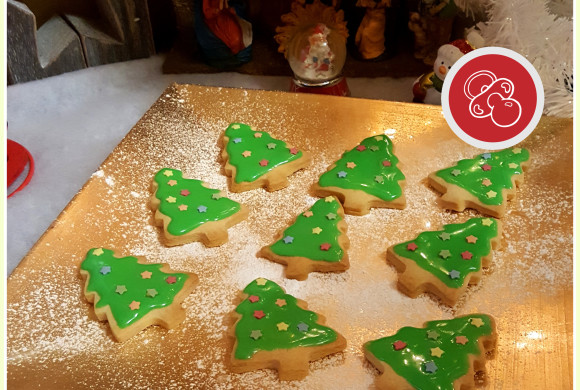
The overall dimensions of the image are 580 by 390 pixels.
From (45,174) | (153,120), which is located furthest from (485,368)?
(45,174)

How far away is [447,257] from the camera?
105 centimetres

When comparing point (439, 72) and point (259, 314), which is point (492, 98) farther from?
point (259, 314)

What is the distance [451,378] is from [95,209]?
2.21 ft

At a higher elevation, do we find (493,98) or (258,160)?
(493,98)

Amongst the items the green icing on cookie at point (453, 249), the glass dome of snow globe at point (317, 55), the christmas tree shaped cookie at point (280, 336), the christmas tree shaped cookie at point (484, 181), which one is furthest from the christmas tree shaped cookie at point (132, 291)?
the glass dome of snow globe at point (317, 55)

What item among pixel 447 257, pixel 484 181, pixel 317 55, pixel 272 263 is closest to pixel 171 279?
pixel 272 263

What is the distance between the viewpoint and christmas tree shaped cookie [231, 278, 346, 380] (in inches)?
35.9

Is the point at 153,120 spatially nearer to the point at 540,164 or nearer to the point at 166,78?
the point at 166,78

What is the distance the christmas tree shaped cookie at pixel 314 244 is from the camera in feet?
3.46

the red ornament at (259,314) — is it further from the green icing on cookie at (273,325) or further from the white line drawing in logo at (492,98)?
the white line drawing in logo at (492,98)

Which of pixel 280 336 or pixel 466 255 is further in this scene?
pixel 466 255

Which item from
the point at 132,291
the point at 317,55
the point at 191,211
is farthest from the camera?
the point at 317,55

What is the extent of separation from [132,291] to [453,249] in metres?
0.51

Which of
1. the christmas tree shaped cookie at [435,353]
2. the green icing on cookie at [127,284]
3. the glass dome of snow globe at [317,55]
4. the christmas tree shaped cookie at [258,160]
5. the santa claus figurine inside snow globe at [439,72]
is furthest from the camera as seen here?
the glass dome of snow globe at [317,55]
